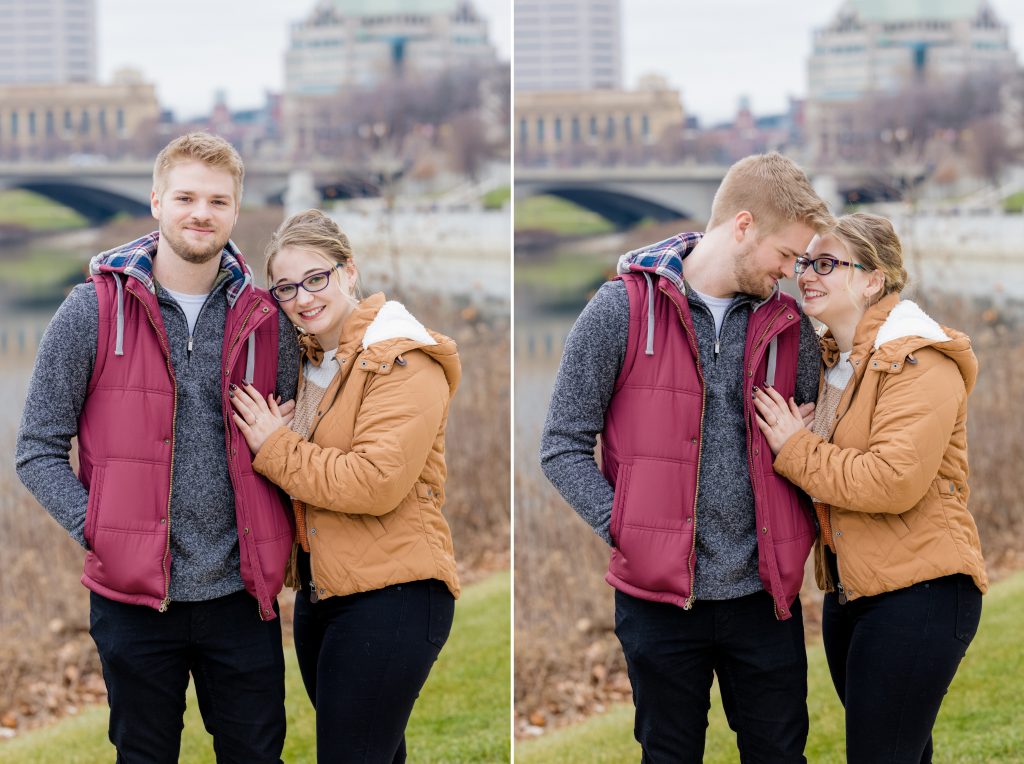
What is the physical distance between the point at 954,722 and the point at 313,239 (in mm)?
2910

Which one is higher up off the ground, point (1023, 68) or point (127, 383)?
point (1023, 68)

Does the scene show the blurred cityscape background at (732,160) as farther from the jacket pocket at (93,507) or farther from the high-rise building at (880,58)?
the jacket pocket at (93,507)

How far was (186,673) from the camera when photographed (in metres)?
2.36

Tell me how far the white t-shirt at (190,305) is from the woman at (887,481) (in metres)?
1.12

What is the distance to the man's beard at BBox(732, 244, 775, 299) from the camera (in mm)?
2303

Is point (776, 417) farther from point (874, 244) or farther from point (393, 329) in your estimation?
point (393, 329)

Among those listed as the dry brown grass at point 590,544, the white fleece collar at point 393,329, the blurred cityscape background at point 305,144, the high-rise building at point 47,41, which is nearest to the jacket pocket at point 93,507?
the white fleece collar at point 393,329

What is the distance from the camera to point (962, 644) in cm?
231

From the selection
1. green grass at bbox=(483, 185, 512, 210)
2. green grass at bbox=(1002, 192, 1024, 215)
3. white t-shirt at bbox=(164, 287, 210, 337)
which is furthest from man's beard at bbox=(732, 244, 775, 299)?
green grass at bbox=(1002, 192, 1024, 215)

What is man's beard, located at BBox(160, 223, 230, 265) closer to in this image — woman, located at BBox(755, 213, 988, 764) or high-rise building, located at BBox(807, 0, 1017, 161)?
woman, located at BBox(755, 213, 988, 764)

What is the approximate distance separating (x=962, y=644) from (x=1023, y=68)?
4176 mm

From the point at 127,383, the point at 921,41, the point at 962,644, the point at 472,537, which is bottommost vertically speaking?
the point at 472,537

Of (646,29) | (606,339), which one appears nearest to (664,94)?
(646,29)

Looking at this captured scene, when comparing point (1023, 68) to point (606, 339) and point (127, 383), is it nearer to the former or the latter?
point (606, 339)
